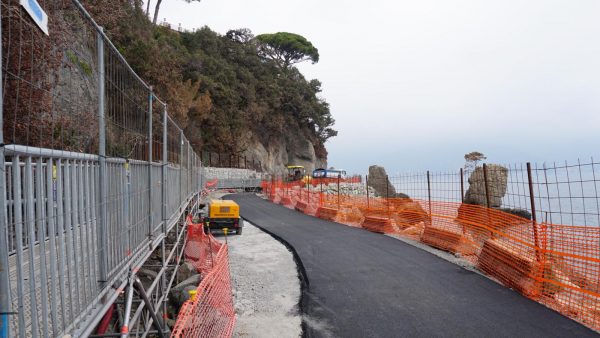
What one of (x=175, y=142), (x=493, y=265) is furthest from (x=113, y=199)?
(x=493, y=265)

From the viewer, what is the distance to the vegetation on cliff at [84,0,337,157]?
30797 millimetres

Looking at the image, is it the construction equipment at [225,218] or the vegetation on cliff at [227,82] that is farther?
the vegetation on cliff at [227,82]

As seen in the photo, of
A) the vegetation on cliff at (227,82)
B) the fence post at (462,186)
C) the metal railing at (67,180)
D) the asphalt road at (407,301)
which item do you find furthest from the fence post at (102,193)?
the vegetation on cliff at (227,82)

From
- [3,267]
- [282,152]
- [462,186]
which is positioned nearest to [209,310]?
[3,267]

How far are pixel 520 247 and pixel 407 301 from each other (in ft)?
9.86

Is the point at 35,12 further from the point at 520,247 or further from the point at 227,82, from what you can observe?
the point at 227,82

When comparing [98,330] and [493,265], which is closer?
[98,330]

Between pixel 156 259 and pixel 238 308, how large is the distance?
402cm

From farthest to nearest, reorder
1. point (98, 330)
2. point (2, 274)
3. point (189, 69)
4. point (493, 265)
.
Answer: point (189, 69), point (493, 265), point (98, 330), point (2, 274)

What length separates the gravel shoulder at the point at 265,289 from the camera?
625cm

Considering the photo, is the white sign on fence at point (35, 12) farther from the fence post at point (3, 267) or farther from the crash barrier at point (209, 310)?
the crash barrier at point (209, 310)

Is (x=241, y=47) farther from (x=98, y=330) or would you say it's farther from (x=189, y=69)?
(x=98, y=330)

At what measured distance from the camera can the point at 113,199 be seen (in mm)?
3656

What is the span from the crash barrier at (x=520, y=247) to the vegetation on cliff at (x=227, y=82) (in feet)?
78.3
